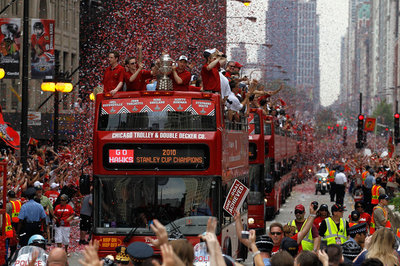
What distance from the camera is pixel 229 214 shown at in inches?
563

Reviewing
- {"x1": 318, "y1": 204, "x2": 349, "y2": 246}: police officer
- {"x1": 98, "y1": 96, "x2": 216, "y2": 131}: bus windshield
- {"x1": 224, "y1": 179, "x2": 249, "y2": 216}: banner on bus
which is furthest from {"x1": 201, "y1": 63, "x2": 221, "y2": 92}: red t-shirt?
{"x1": 318, "y1": 204, "x2": 349, "y2": 246}: police officer

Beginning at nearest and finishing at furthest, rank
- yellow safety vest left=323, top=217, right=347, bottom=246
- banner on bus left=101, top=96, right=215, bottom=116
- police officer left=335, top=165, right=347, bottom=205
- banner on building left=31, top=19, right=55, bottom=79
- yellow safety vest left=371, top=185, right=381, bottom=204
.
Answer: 1. yellow safety vest left=323, top=217, right=347, bottom=246
2. banner on bus left=101, top=96, right=215, bottom=116
3. yellow safety vest left=371, top=185, right=381, bottom=204
4. banner on building left=31, top=19, right=55, bottom=79
5. police officer left=335, top=165, right=347, bottom=205

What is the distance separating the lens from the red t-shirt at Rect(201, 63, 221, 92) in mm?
15570

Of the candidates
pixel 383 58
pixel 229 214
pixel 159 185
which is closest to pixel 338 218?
pixel 229 214

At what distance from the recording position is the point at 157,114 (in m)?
14.1

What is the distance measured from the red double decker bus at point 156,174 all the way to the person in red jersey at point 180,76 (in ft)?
3.34

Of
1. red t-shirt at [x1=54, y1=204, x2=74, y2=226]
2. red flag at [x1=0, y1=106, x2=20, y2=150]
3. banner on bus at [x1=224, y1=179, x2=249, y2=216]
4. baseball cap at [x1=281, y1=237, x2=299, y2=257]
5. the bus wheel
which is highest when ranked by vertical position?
red flag at [x1=0, y1=106, x2=20, y2=150]

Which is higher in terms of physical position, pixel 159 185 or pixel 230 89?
pixel 230 89

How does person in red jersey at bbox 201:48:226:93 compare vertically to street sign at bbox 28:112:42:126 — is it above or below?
above

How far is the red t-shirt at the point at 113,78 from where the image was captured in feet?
49.8

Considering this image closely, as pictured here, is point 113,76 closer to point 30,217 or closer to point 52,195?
point 30,217

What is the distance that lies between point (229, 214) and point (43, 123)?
32.5 m

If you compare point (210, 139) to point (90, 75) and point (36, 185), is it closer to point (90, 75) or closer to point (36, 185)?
point (36, 185)

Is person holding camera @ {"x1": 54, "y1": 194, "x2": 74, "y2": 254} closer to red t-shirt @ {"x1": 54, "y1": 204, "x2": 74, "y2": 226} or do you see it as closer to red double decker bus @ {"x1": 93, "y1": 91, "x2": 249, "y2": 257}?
red t-shirt @ {"x1": 54, "y1": 204, "x2": 74, "y2": 226}
